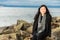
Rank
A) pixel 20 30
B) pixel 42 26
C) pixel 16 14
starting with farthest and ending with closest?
1. pixel 16 14
2. pixel 20 30
3. pixel 42 26

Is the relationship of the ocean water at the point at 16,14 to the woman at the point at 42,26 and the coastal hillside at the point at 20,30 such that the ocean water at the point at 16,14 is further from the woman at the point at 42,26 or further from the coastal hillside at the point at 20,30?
the woman at the point at 42,26

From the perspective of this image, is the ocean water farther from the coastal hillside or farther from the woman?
the woman

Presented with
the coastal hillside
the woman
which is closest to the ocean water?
the coastal hillside

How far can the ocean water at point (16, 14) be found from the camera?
6.08 metres

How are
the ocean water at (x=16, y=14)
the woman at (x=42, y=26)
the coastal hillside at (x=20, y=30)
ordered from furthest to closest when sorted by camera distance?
the ocean water at (x=16, y=14), the coastal hillside at (x=20, y=30), the woman at (x=42, y=26)

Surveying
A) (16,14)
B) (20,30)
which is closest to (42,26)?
(20,30)

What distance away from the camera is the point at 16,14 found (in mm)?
6148

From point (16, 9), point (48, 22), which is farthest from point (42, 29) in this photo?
point (16, 9)

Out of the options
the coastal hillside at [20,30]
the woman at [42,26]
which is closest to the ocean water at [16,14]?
the coastal hillside at [20,30]

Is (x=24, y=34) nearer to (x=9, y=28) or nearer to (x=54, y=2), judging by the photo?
(x=9, y=28)

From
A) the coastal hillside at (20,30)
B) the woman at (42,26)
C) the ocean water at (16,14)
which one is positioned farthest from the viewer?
the ocean water at (16,14)

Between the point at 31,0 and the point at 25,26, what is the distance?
75cm

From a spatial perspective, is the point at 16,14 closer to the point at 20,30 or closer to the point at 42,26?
the point at 20,30

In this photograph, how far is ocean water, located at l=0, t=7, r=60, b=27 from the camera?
6082mm
